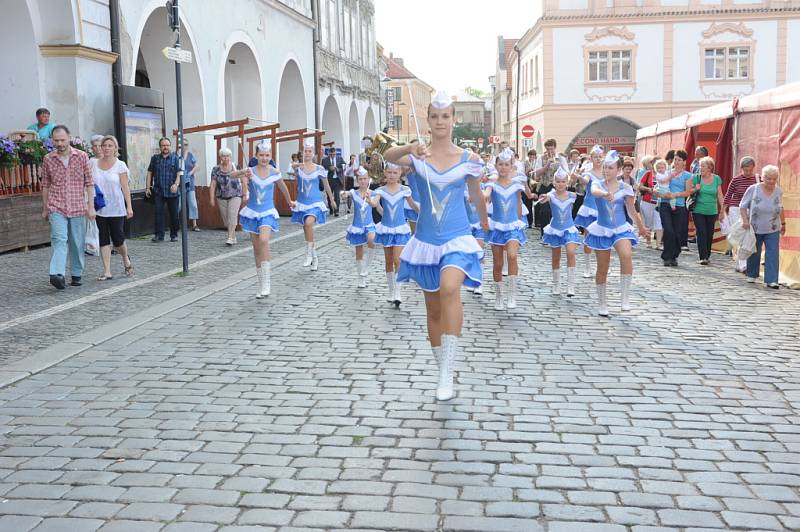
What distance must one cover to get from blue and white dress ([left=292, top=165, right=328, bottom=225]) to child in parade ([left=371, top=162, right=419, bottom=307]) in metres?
2.35

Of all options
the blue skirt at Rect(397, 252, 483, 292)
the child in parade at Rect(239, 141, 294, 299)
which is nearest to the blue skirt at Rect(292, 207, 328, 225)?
the child in parade at Rect(239, 141, 294, 299)

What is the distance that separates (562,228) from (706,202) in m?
4.76

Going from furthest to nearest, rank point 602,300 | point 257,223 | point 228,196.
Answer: point 228,196 → point 257,223 → point 602,300

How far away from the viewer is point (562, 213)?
11.3 meters

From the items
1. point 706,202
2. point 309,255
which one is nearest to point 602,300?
point 309,255

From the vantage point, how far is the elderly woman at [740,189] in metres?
13.0

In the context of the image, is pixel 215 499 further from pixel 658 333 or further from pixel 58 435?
pixel 658 333

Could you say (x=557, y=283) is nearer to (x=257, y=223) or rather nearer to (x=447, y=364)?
(x=257, y=223)

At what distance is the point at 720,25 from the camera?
1777 inches

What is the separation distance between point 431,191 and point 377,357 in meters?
1.73

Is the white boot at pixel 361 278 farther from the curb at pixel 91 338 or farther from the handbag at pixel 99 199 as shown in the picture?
the handbag at pixel 99 199

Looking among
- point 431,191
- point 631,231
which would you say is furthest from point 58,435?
point 631,231

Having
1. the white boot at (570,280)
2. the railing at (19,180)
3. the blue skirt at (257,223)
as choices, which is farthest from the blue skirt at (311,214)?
the railing at (19,180)

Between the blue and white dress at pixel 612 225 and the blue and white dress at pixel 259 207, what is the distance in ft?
12.6
